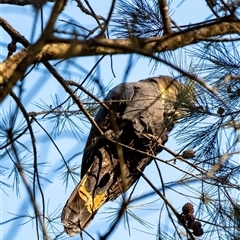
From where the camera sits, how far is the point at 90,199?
121 inches

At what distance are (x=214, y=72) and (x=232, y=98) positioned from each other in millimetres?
157

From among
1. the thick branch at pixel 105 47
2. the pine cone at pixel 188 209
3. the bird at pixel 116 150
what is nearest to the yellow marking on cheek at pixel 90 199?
the bird at pixel 116 150

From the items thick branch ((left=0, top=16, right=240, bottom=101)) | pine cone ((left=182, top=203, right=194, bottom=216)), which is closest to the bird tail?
pine cone ((left=182, top=203, right=194, bottom=216))

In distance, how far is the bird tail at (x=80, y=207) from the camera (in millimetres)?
2823

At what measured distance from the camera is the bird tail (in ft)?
9.26

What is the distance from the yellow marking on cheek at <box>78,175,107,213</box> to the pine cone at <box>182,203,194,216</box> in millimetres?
515

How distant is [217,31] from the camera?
7.08ft

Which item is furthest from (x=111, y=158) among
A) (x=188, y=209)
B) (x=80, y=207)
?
(x=188, y=209)

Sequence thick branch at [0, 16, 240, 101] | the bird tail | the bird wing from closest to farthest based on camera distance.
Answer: thick branch at [0, 16, 240, 101]
the bird tail
the bird wing

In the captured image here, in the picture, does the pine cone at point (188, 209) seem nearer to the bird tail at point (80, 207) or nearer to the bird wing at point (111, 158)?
the bird wing at point (111, 158)

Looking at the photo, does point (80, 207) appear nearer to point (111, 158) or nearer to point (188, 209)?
point (111, 158)

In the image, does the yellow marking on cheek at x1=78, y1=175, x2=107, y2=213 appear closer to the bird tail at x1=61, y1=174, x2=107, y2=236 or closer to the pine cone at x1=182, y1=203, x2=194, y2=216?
the bird tail at x1=61, y1=174, x2=107, y2=236

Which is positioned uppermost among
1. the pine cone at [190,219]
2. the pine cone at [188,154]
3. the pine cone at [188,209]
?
the pine cone at [188,154]

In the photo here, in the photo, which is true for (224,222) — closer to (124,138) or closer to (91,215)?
(91,215)
